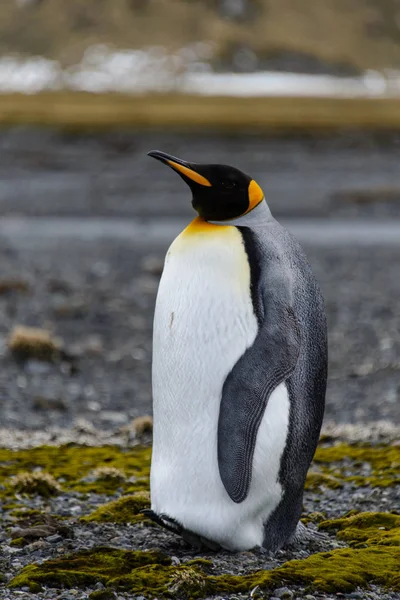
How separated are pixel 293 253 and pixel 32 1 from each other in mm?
142736

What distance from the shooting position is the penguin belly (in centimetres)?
486

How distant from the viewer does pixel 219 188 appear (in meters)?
4.91

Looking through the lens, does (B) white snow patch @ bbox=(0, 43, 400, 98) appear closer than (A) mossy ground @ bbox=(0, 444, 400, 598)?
No

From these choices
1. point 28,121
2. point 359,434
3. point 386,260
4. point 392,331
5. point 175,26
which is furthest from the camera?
point 175,26

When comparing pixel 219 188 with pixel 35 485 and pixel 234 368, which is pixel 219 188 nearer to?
pixel 234 368

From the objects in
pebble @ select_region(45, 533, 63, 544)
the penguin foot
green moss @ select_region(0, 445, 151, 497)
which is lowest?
green moss @ select_region(0, 445, 151, 497)

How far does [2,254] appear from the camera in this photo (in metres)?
17.5

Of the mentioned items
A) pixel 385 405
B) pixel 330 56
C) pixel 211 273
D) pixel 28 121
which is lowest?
pixel 385 405

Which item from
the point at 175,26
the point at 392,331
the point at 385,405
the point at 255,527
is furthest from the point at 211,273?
the point at 175,26

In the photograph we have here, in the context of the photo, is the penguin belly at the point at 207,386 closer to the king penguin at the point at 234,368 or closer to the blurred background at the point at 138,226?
the king penguin at the point at 234,368

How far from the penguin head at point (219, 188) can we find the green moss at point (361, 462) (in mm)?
2197

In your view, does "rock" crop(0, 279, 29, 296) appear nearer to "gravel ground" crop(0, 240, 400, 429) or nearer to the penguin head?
"gravel ground" crop(0, 240, 400, 429)

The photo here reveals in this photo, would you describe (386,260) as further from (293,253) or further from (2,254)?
(293,253)

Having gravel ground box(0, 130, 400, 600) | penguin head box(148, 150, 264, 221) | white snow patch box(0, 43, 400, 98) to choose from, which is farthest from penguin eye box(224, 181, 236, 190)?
white snow patch box(0, 43, 400, 98)
